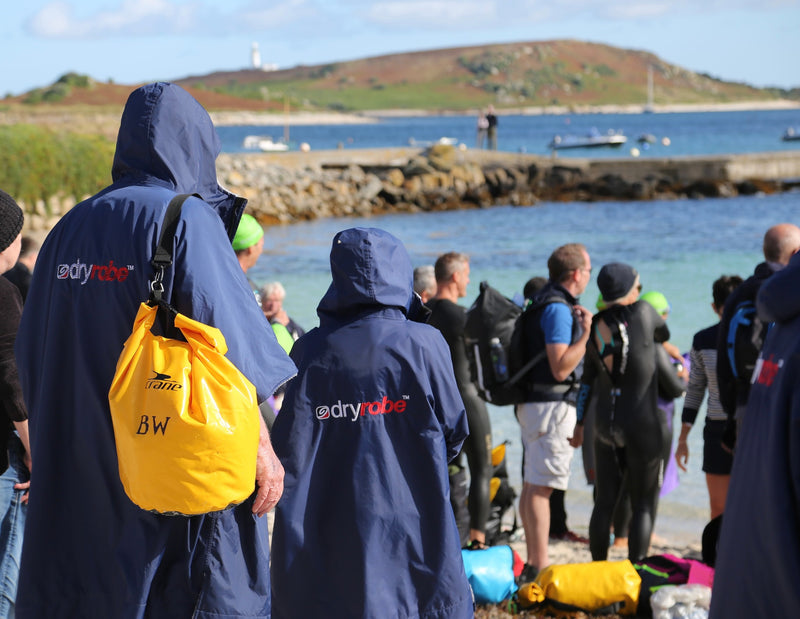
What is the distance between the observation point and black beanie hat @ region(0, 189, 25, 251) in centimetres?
347

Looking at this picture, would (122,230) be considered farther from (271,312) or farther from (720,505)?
(720,505)

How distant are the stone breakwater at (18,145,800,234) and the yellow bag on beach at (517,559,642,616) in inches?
1174

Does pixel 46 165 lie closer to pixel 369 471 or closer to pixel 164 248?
pixel 369 471

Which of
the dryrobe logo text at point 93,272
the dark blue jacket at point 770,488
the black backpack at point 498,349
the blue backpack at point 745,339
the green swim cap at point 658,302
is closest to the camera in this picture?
the dark blue jacket at point 770,488

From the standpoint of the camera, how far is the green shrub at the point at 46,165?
22.8 metres

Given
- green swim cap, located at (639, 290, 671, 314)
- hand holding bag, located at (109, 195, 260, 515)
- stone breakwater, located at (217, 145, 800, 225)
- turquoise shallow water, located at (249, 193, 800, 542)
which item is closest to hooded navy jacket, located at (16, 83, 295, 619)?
hand holding bag, located at (109, 195, 260, 515)

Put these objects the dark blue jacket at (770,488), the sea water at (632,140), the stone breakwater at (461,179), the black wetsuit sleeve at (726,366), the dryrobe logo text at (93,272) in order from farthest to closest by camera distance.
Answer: the sea water at (632,140) < the stone breakwater at (461,179) < the black wetsuit sleeve at (726,366) < the dryrobe logo text at (93,272) < the dark blue jacket at (770,488)

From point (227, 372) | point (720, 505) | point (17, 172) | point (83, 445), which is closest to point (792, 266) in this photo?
point (227, 372)

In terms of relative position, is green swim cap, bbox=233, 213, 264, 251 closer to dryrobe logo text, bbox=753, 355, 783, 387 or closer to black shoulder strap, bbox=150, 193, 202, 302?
black shoulder strap, bbox=150, 193, 202, 302

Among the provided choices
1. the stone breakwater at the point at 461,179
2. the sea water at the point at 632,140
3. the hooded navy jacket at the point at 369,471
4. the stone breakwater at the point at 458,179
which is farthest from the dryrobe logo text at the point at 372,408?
the sea water at the point at 632,140

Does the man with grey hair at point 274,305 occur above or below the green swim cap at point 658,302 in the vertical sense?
above

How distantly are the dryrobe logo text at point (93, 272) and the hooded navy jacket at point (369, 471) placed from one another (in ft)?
3.21

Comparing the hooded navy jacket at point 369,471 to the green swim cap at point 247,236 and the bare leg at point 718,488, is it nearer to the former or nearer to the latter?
the green swim cap at point 247,236

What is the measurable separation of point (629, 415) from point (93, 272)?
12.8 ft
